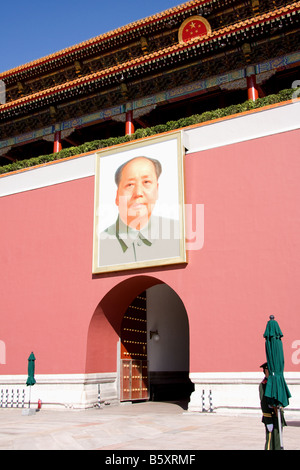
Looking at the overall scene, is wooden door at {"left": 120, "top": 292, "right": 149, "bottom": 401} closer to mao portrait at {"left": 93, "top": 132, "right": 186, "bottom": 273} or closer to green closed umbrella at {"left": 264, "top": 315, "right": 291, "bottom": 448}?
mao portrait at {"left": 93, "top": 132, "right": 186, "bottom": 273}

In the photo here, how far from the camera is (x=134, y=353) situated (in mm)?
11812

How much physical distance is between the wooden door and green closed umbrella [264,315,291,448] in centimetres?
641

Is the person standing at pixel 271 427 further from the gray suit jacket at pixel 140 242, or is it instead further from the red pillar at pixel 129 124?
the red pillar at pixel 129 124

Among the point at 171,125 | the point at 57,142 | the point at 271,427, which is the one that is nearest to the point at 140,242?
the point at 171,125

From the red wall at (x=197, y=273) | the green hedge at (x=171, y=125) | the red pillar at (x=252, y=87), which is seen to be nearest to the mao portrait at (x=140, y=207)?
the red wall at (x=197, y=273)

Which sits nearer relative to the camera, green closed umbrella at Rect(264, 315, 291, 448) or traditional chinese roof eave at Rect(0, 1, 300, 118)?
green closed umbrella at Rect(264, 315, 291, 448)

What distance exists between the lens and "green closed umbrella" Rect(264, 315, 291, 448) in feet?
14.9

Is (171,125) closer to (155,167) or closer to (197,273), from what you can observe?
(155,167)

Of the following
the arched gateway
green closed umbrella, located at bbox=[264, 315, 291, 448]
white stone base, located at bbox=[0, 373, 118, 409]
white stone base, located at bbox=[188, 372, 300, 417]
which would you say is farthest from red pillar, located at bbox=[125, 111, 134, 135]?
green closed umbrella, located at bbox=[264, 315, 291, 448]

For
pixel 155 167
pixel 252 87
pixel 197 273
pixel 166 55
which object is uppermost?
pixel 166 55

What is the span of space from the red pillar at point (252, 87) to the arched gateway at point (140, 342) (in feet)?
16.5

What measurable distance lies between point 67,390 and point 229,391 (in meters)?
3.61

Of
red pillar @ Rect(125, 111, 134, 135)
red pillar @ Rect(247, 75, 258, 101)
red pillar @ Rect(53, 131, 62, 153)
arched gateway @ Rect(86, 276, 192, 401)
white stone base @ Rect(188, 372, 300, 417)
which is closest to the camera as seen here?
white stone base @ Rect(188, 372, 300, 417)

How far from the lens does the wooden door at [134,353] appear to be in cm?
1138
